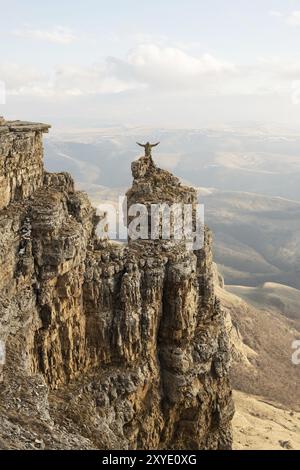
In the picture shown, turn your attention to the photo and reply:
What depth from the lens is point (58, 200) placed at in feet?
128

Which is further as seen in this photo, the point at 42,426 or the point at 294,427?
the point at 294,427

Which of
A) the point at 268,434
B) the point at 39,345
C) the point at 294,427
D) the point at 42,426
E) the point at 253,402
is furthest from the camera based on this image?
the point at 253,402

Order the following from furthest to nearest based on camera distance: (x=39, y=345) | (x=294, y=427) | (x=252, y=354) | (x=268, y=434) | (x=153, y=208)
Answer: (x=252, y=354) → (x=294, y=427) → (x=268, y=434) → (x=153, y=208) → (x=39, y=345)

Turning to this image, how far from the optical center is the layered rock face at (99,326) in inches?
1283

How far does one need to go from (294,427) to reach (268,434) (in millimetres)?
11352

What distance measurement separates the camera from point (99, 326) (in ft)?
131

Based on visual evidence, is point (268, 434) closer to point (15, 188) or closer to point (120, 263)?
point (120, 263)

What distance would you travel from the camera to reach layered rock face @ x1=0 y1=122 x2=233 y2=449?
3259cm

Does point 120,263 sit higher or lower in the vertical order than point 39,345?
higher

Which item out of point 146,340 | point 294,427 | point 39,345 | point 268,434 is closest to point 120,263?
point 146,340
